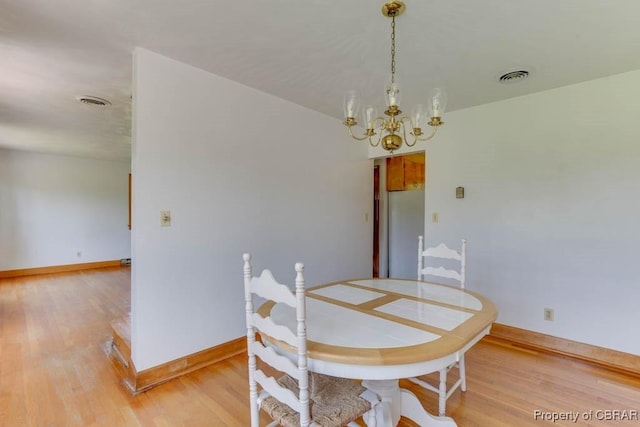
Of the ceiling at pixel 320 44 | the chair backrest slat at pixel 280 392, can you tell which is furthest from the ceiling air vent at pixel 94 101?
the chair backrest slat at pixel 280 392

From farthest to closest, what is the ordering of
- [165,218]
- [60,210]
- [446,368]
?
1. [60,210]
2. [165,218]
3. [446,368]

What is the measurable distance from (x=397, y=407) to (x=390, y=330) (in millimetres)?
629

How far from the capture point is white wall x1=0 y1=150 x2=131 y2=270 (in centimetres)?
537

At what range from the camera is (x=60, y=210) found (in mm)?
5832

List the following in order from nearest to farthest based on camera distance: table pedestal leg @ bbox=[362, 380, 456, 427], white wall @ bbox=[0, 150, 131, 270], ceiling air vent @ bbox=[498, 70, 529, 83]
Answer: table pedestal leg @ bbox=[362, 380, 456, 427] < ceiling air vent @ bbox=[498, 70, 529, 83] < white wall @ bbox=[0, 150, 131, 270]

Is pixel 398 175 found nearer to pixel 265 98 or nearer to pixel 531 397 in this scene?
pixel 265 98

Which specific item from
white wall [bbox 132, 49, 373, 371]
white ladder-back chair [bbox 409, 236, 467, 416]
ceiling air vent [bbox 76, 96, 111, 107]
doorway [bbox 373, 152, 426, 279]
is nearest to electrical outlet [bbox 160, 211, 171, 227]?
white wall [bbox 132, 49, 373, 371]

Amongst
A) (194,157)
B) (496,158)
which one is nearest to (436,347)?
(194,157)

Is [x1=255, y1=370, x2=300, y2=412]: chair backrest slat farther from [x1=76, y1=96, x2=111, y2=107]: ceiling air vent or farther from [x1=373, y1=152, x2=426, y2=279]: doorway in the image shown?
[x1=373, y1=152, x2=426, y2=279]: doorway

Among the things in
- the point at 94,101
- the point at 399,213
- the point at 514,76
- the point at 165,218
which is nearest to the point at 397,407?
the point at 165,218

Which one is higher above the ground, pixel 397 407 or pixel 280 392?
pixel 280 392

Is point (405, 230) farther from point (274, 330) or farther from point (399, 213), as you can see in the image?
point (274, 330)

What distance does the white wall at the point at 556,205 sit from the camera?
7.82 feet

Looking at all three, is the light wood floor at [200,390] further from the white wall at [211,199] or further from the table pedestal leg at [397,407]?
the white wall at [211,199]
